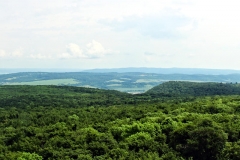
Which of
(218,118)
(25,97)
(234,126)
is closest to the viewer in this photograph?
(234,126)

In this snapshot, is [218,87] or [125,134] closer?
[125,134]

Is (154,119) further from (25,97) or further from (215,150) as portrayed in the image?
(25,97)

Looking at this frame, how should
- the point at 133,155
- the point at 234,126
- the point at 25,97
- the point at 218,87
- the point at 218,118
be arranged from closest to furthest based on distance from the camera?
the point at 133,155 → the point at 234,126 → the point at 218,118 → the point at 25,97 → the point at 218,87

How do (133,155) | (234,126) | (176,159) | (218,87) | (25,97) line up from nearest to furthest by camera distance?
1. (176,159)
2. (133,155)
3. (234,126)
4. (25,97)
5. (218,87)

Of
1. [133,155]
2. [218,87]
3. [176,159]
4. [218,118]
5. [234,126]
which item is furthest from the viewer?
[218,87]

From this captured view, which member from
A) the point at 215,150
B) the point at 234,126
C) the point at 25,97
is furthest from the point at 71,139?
the point at 25,97

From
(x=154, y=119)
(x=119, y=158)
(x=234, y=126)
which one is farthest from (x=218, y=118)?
(x=119, y=158)

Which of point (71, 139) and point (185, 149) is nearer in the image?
point (185, 149)

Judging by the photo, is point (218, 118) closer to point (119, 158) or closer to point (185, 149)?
point (185, 149)
